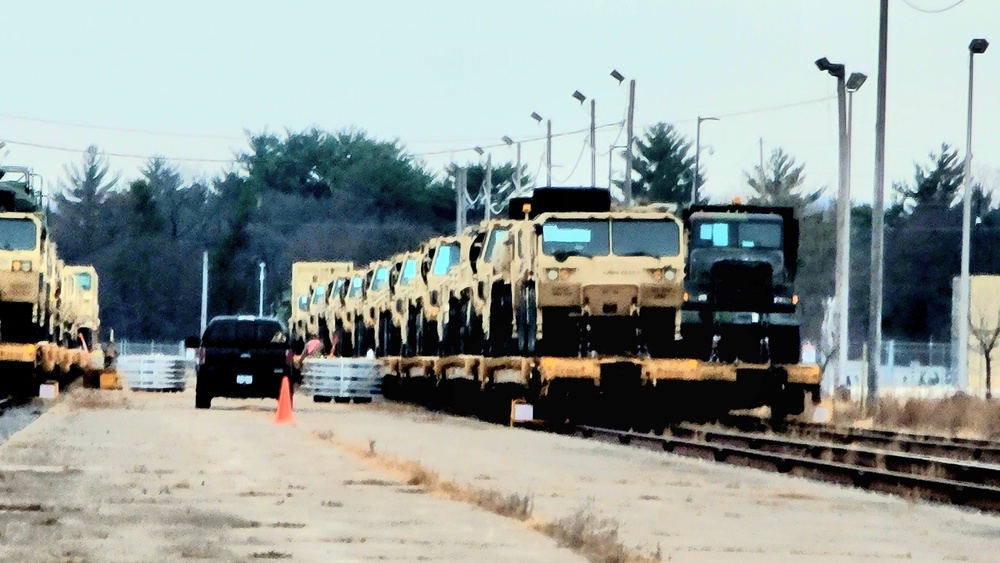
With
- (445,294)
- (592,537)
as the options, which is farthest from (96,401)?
(592,537)

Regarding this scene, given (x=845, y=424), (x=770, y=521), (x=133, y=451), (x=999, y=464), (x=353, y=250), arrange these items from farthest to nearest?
(x=353, y=250) → (x=845, y=424) → (x=999, y=464) → (x=133, y=451) → (x=770, y=521)

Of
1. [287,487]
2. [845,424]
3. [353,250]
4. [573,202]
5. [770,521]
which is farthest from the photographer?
[353,250]

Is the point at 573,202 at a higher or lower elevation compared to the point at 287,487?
higher

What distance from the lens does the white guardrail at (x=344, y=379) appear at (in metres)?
49.2

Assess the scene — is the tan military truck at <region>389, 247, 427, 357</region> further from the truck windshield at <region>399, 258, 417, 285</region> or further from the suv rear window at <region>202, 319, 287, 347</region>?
the suv rear window at <region>202, 319, 287, 347</region>

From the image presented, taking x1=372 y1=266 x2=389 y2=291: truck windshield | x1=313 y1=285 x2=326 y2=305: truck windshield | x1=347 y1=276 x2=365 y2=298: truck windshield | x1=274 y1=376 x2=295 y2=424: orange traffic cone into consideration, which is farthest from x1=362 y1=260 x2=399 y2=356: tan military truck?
x1=274 y1=376 x2=295 y2=424: orange traffic cone

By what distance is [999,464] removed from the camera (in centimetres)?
2716

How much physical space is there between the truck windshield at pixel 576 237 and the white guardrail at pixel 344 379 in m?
15.2

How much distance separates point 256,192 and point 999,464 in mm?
125352

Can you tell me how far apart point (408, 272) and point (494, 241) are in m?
12.4

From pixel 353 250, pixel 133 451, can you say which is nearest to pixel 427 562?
pixel 133 451

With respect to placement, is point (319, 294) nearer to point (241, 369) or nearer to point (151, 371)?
point (151, 371)

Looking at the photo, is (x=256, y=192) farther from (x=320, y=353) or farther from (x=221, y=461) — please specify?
(x=221, y=461)

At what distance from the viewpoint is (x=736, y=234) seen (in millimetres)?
35906
